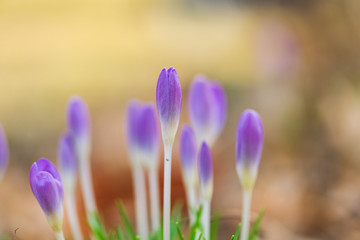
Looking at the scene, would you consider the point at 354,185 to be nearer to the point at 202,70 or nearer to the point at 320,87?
the point at 320,87

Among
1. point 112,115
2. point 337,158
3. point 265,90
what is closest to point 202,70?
point 265,90

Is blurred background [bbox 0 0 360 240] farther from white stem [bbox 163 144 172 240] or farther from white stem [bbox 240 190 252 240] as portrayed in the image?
white stem [bbox 163 144 172 240]

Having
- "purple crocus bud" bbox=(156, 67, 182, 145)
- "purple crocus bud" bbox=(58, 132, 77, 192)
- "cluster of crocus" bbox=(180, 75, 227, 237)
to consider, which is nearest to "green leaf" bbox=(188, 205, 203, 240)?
"cluster of crocus" bbox=(180, 75, 227, 237)

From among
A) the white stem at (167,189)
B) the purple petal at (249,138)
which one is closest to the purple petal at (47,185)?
the white stem at (167,189)

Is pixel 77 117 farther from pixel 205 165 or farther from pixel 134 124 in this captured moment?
pixel 205 165

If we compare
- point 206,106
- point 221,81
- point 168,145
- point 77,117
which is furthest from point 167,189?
point 221,81
